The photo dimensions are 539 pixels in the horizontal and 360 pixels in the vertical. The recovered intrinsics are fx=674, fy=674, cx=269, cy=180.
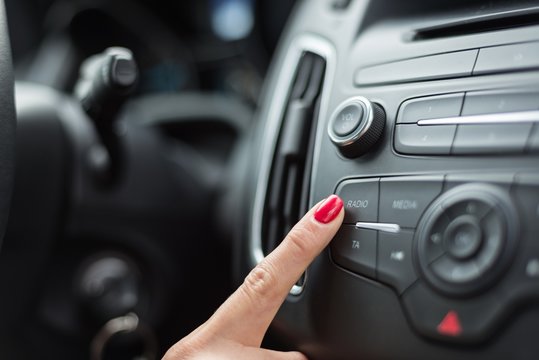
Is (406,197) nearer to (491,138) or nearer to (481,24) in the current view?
(491,138)

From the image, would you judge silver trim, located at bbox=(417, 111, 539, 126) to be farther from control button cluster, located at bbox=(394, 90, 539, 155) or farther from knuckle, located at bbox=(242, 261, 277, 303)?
knuckle, located at bbox=(242, 261, 277, 303)

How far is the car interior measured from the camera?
1.85 feet

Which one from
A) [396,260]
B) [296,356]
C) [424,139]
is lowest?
[296,356]

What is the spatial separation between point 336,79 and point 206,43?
102 centimetres

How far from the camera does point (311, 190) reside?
71 cm

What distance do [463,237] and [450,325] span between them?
3.0 inches

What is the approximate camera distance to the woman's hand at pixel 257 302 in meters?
0.62

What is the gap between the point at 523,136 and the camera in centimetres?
55

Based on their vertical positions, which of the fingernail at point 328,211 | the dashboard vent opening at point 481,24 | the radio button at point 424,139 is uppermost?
the dashboard vent opening at point 481,24

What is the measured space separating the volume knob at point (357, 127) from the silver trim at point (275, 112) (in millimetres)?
100

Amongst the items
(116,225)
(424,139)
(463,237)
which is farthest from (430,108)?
(116,225)

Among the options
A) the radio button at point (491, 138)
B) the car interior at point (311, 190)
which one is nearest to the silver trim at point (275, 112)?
the car interior at point (311, 190)

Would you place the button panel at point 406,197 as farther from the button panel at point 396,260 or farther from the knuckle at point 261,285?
the knuckle at point 261,285

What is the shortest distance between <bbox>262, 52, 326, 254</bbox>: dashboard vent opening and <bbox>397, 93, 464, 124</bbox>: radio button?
0.44 ft
